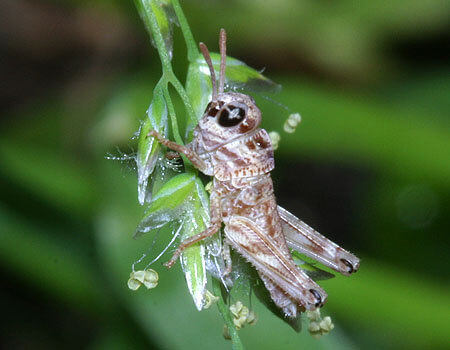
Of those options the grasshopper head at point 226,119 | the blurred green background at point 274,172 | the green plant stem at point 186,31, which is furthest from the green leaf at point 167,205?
the blurred green background at point 274,172

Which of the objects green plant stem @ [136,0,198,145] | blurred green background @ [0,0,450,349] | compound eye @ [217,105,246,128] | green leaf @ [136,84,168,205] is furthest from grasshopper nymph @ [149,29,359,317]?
blurred green background @ [0,0,450,349]

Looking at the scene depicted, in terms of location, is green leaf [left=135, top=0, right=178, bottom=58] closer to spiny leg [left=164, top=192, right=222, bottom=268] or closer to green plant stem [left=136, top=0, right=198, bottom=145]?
green plant stem [left=136, top=0, right=198, bottom=145]

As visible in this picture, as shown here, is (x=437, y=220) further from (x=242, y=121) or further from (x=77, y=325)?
(x=77, y=325)

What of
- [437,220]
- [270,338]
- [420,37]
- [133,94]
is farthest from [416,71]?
[270,338]

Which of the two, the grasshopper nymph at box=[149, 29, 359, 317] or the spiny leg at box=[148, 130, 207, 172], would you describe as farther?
the grasshopper nymph at box=[149, 29, 359, 317]

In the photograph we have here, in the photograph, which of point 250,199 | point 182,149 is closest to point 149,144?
point 182,149

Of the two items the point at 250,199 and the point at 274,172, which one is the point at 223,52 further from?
the point at 274,172
